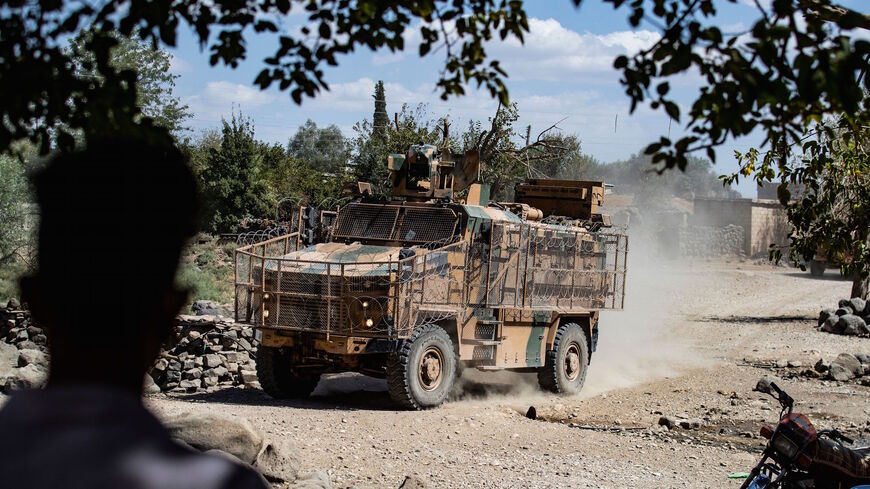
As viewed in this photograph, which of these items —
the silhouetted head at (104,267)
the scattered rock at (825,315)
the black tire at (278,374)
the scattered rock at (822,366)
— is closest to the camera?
the silhouetted head at (104,267)

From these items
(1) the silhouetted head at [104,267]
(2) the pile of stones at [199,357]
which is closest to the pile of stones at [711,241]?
(2) the pile of stones at [199,357]

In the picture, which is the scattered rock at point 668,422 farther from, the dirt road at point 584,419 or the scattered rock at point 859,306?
the scattered rock at point 859,306

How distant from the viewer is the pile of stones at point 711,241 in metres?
51.2

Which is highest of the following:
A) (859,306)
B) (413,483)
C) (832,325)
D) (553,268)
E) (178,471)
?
(178,471)

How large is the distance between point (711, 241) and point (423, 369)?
4186 cm

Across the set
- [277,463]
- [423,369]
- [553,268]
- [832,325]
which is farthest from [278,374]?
[832,325]

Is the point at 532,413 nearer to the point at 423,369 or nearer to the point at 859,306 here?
the point at 423,369

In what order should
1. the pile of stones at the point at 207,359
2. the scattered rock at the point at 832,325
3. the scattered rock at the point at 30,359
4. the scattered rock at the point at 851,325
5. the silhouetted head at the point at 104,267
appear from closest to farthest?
the silhouetted head at the point at 104,267
the scattered rock at the point at 30,359
the pile of stones at the point at 207,359
the scattered rock at the point at 851,325
the scattered rock at the point at 832,325

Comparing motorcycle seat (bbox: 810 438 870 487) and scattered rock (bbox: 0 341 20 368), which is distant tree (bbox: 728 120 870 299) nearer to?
motorcycle seat (bbox: 810 438 870 487)

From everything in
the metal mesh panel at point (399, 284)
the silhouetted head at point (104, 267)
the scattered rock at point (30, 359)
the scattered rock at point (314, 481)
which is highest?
the silhouetted head at point (104, 267)

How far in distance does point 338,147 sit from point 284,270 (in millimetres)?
72223

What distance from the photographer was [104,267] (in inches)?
66.4

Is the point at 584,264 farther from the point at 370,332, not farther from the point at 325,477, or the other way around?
the point at 325,477

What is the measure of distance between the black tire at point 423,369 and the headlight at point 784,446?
5.64 metres
